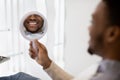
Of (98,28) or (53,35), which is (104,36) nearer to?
(98,28)

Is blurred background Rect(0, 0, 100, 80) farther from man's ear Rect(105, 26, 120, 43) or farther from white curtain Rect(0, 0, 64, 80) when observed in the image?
man's ear Rect(105, 26, 120, 43)

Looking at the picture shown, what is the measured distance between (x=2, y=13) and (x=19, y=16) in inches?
4.8

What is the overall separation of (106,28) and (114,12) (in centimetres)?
6

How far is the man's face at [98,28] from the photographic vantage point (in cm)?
73

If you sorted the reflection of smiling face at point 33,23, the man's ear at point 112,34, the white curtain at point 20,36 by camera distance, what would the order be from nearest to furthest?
the man's ear at point 112,34 < the reflection of smiling face at point 33,23 < the white curtain at point 20,36

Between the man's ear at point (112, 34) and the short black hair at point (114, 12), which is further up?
the short black hair at point (114, 12)

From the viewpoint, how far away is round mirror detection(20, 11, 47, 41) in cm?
125

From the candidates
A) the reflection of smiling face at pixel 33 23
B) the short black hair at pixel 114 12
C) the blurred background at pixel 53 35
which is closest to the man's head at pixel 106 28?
the short black hair at pixel 114 12

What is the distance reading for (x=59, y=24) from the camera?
5.86 ft

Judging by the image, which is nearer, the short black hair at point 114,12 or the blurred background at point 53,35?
the short black hair at point 114,12

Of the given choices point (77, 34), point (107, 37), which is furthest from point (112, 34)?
point (77, 34)

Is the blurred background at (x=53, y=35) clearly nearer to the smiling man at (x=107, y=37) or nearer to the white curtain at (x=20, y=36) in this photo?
the white curtain at (x=20, y=36)

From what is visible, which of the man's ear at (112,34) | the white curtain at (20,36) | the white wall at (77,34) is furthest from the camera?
the white wall at (77,34)

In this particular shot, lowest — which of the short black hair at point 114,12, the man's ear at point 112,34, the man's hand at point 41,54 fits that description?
the man's hand at point 41,54
